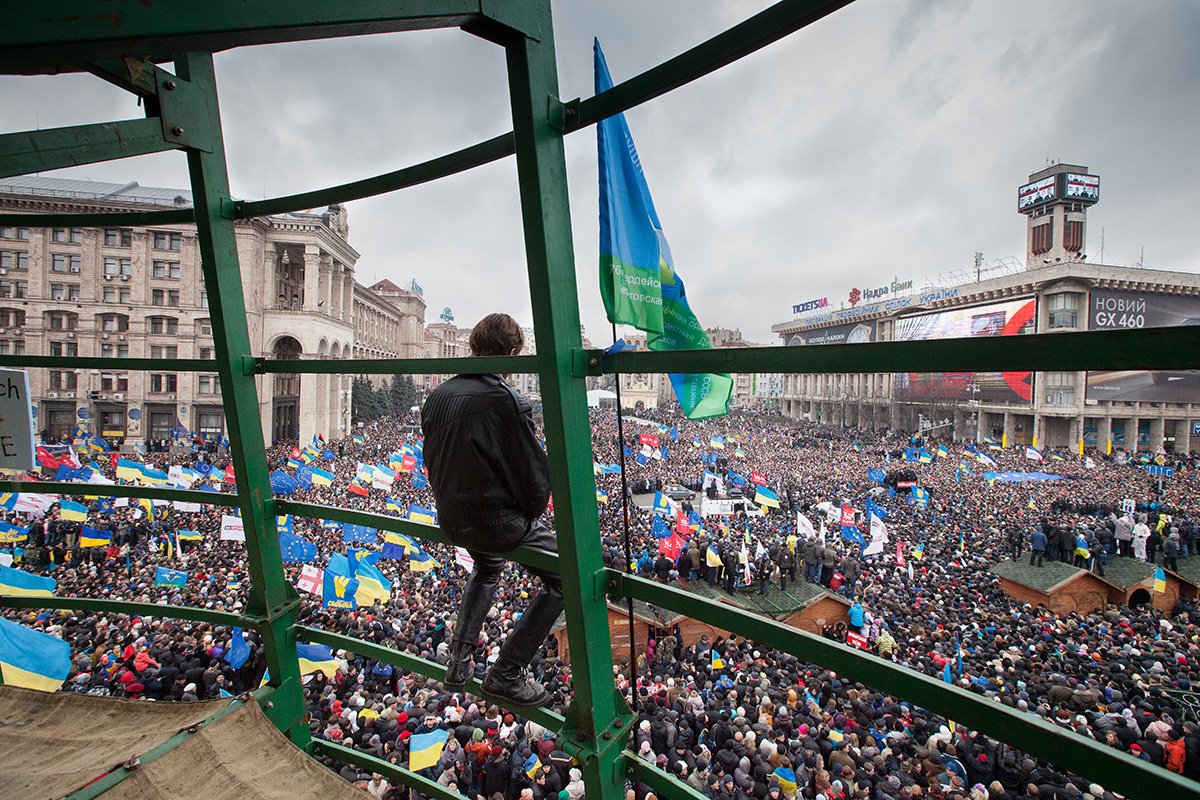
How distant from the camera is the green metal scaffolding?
0.94 m

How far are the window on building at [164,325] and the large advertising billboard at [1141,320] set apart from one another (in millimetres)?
56627

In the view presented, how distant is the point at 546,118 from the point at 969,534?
65.4 feet

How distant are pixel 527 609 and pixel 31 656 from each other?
5.62m

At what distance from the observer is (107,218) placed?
7.94 feet

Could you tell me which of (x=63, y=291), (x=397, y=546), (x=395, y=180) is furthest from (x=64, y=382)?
(x=395, y=180)

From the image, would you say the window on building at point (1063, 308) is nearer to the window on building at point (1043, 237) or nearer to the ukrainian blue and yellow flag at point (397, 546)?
the window on building at point (1043, 237)

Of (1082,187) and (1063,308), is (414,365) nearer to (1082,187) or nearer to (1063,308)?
(1063,308)

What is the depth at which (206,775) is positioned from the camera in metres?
1.98

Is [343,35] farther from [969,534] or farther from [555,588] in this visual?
[969,534]

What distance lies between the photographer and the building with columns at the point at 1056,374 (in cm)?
3184

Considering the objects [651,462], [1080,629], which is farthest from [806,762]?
[651,462]

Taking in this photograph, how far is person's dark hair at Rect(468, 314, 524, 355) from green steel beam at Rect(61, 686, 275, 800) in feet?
5.82

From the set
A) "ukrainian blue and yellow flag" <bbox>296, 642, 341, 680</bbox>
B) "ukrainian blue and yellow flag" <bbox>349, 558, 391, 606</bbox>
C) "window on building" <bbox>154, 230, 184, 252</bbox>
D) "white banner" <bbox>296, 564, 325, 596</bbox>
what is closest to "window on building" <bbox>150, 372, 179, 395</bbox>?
"window on building" <bbox>154, 230, 184, 252</bbox>

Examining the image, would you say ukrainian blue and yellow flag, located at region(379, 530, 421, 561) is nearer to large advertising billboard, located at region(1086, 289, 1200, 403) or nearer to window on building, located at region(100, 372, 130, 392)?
large advertising billboard, located at region(1086, 289, 1200, 403)
